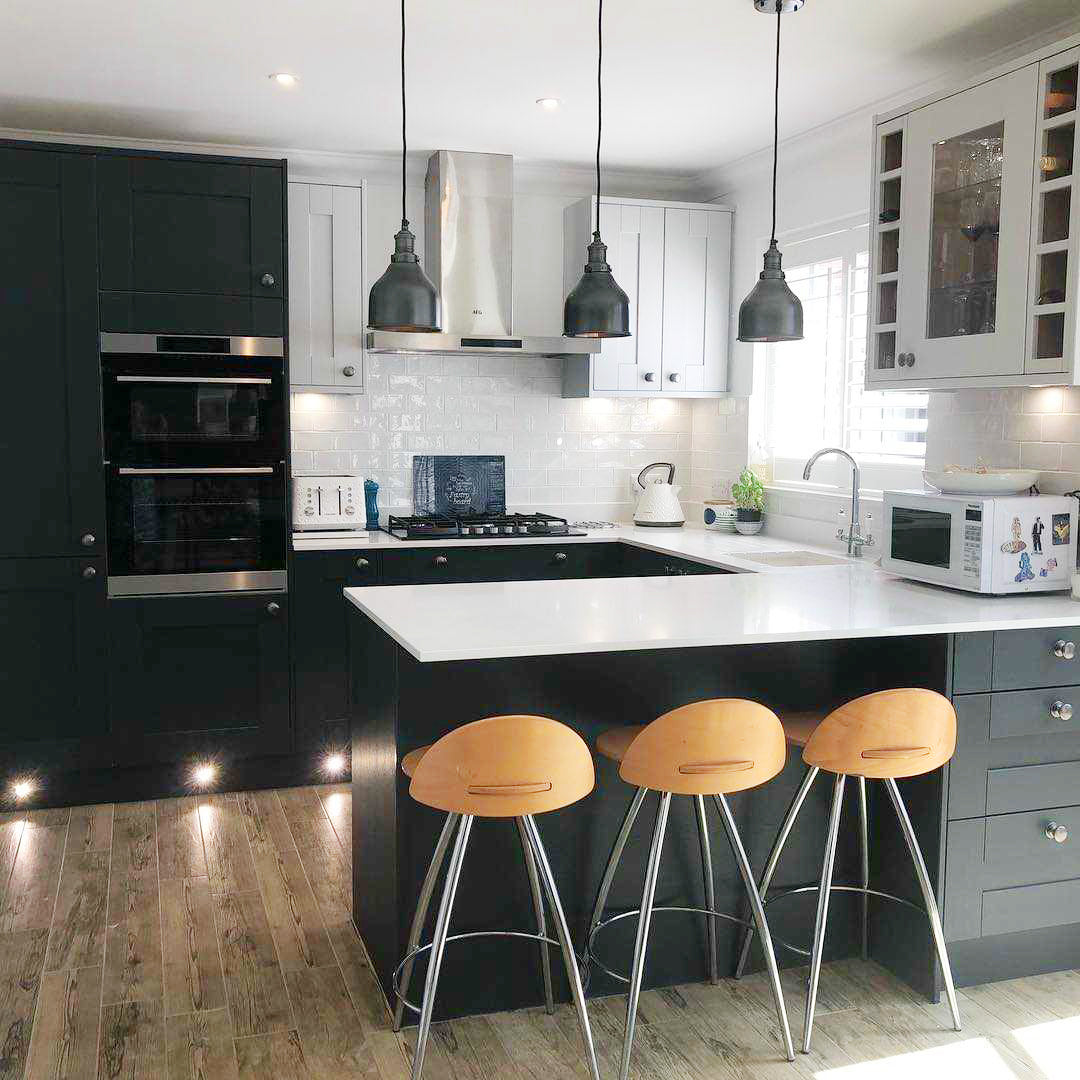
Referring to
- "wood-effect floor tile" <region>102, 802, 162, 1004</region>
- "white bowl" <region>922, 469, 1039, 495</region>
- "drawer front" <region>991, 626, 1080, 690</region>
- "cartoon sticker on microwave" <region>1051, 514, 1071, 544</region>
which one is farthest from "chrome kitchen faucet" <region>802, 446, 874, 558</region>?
"wood-effect floor tile" <region>102, 802, 162, 1004</region>

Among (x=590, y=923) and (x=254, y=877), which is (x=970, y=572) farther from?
(x=254, y=877)

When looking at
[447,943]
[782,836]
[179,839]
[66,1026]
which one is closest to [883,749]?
[782,836]

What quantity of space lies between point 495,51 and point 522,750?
2409mm

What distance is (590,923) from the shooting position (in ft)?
9.54

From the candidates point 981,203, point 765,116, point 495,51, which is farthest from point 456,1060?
point 765,116

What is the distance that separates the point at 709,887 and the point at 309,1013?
3.46 feet

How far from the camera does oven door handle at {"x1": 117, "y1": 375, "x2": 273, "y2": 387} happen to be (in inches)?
173

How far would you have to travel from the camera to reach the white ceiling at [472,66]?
11.1ft

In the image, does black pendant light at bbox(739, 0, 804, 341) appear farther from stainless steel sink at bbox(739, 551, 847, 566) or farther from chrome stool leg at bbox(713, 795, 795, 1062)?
stainless steel sink at bbox(739, 551, 847, 566)

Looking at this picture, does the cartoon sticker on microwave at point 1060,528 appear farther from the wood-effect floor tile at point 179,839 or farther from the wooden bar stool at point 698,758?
the wood-effect floor tile at point 179,839

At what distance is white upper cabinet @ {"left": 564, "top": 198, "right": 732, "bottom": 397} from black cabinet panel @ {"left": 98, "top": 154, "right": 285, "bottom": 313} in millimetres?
1477

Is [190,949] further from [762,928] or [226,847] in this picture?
[762,928]

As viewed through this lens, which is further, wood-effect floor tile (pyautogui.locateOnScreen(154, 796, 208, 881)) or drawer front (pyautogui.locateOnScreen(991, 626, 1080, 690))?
wood-effect floor tile (pyautogui.locateOnScreen(154, 796, 208, 881))

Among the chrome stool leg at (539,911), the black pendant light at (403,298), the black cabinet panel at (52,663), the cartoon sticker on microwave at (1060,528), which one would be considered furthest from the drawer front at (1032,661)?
the black cabinet panel at (52,663)
